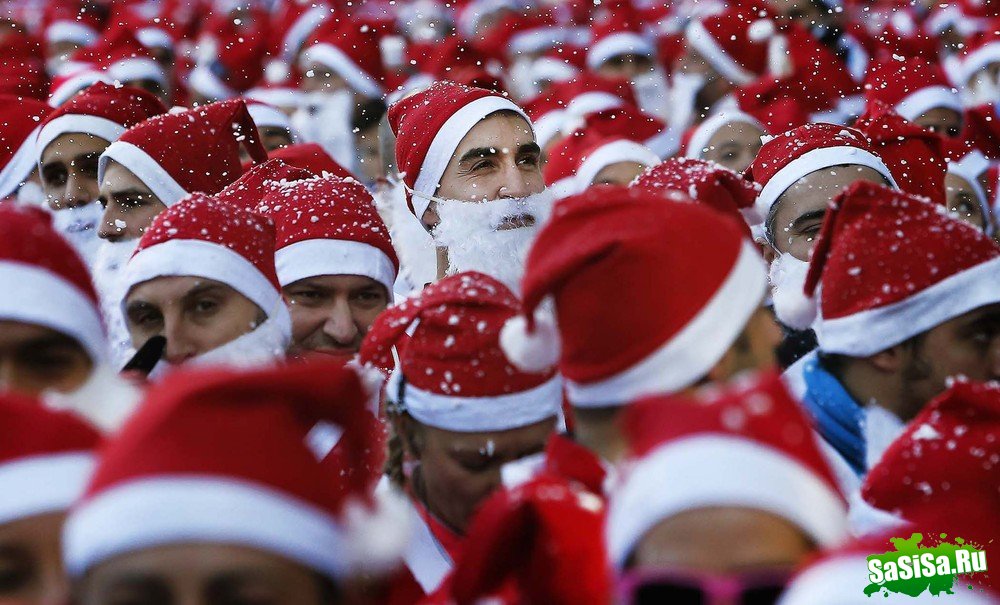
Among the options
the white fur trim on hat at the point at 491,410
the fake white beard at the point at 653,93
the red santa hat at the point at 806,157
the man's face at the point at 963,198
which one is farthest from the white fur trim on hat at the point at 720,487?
the fake white beard at the point at 653,93

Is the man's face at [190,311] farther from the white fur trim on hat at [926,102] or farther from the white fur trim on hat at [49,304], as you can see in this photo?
the white fur trim on hat at [926,102]

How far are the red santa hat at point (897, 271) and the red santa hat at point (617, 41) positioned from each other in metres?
7.91

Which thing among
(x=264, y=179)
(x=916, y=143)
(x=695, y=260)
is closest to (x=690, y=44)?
(x=916, y=143)

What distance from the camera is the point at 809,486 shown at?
2469mm

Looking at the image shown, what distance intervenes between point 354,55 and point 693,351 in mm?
7829

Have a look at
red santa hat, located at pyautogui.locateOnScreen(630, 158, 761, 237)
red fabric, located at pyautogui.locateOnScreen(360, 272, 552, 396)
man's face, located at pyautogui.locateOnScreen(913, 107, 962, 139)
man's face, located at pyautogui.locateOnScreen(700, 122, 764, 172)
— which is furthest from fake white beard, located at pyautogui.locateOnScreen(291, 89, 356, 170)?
red fabric, located at pyautogui.locateOnScreen(360, 272, 552, 396)

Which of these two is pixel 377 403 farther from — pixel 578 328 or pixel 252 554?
pixel 252 554

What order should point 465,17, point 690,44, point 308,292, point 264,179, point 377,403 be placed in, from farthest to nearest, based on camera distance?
point 465,17 < point 690,44 < point 264,179 < point 308,292 < point 377,403

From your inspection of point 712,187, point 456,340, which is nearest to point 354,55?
point 712,187

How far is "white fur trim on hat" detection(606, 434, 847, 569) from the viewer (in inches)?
95.4

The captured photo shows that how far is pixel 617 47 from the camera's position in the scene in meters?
12.0

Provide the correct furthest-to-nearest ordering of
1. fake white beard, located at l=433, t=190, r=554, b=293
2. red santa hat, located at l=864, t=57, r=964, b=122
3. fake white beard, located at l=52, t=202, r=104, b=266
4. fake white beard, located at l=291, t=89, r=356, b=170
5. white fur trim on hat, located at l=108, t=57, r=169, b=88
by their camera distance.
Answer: white fur trim on hat, located at l=108, t=57, r=169, b=88, fake white beard, located at l=291, t=89, r=356, b=170, red santa hat, located at l=864, t=57, r=964, b=122, fake white beard, located at l=52, t=202, r=104, b=266, fake white beard, located at l=433, t=190, r=554, b=293

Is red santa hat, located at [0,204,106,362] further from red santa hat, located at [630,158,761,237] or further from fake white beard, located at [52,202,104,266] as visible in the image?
fake white beard, located at [52,202,104,266]

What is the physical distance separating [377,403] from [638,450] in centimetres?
192
